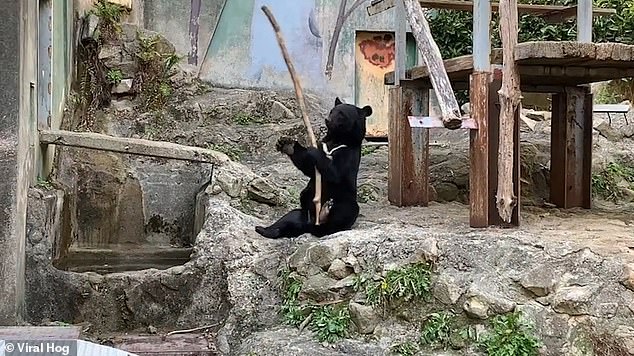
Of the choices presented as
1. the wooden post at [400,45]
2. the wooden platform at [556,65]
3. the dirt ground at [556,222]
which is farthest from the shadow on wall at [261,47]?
the dirt ground at [556,222]

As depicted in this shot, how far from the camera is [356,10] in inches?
500

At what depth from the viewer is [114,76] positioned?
10.7 meters

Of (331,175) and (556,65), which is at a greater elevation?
(556,65)

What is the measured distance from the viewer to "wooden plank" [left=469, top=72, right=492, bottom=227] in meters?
6.06

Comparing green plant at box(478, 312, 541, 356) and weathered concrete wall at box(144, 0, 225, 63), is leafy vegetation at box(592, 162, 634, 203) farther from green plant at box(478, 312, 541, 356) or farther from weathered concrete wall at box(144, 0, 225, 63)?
weathered concrete wall at box(144, 0, 225, 63)

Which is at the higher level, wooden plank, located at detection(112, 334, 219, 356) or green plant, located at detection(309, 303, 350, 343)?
green plant, located at detection(309, 303, 350, 343)

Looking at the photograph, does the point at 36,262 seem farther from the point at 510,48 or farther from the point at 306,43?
the point at 306,43

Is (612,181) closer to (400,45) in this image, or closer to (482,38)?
(400,45)

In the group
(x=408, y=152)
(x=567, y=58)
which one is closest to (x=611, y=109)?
(x=408, y=152)

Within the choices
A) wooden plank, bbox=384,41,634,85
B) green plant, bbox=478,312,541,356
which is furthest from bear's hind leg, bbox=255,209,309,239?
green plant, bbox=478,312,541,356

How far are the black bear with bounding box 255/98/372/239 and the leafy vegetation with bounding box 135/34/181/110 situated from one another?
5090mm

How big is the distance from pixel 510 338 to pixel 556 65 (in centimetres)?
285

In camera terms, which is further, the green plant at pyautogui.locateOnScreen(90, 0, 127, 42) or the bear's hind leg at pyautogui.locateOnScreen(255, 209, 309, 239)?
the green plant at pyautogui.locateOnScreen(90, 0, 127, 42)

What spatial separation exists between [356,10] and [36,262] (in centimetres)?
795
